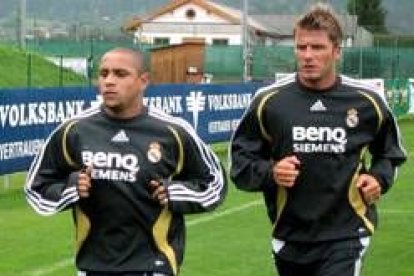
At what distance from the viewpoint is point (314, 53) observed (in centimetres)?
620

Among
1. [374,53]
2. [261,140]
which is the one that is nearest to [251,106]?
[261,140]

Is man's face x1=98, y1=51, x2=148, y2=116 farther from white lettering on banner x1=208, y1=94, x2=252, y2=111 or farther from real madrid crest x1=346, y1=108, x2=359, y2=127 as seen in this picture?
white lettering on banner x1=208, y1=94, x2=252, y2=111

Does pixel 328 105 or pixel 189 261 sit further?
pixel 189 261

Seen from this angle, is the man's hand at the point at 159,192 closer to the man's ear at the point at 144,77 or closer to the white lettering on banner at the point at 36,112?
the man's ear at the point at 144,77

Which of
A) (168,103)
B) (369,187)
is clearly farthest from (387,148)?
(168,103)

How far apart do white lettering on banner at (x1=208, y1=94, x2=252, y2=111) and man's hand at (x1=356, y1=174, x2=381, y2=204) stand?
1980 centimetres

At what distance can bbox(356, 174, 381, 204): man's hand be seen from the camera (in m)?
6.24

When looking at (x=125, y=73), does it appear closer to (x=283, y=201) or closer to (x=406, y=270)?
(x=283, y=201)

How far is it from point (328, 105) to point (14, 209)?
34.5 feet

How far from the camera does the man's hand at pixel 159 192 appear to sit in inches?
231

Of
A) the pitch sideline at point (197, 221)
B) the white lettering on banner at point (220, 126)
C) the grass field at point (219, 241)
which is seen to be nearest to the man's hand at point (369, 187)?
the grass field at point (219, 241)

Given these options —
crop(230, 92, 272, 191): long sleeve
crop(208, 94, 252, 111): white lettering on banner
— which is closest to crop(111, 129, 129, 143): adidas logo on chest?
crop(230, 92, 272, 191): long sleeve

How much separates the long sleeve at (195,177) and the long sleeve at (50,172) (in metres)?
0.52

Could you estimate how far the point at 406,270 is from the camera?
1158 centimetres
